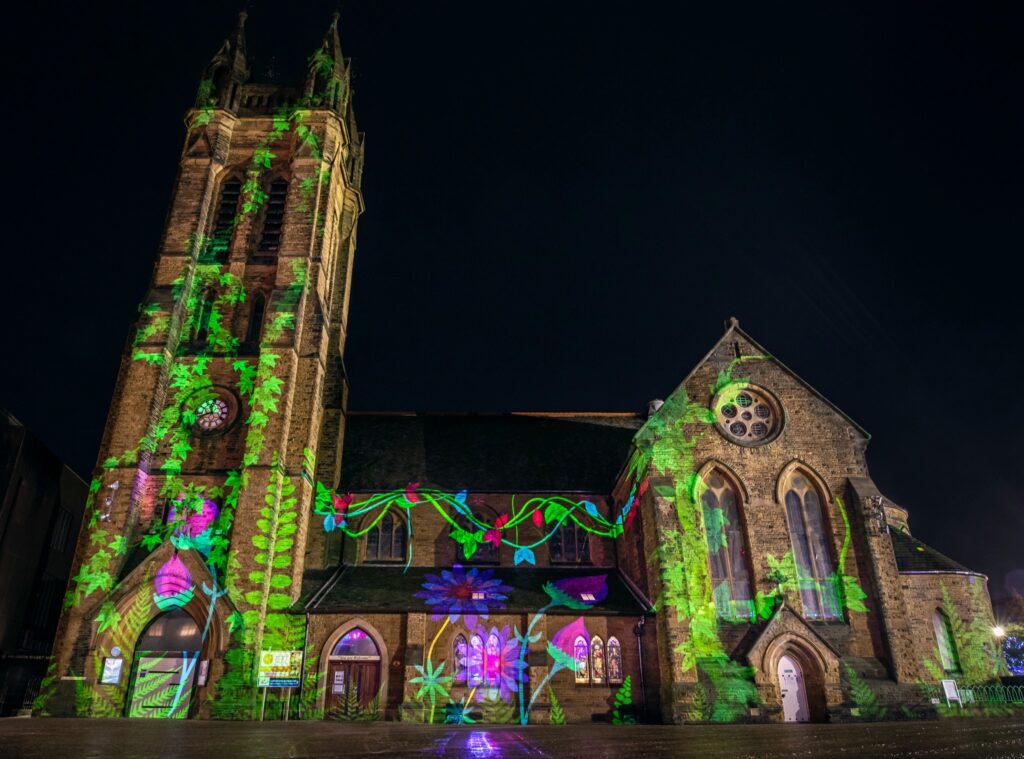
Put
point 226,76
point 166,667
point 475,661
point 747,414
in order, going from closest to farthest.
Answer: point 166,667 < point 475,661 < point 747,414 < point 226,76

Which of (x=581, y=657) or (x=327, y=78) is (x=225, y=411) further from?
(x=327, y=78)

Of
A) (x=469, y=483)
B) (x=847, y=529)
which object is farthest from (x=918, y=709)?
(x=469, y=483)

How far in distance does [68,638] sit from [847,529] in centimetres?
2673

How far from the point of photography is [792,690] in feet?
72.6

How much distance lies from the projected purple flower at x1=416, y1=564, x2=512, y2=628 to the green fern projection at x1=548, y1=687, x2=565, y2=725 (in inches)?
132

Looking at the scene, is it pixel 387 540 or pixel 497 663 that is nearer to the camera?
pixel 497 663

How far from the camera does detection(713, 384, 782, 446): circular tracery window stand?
1009 inches

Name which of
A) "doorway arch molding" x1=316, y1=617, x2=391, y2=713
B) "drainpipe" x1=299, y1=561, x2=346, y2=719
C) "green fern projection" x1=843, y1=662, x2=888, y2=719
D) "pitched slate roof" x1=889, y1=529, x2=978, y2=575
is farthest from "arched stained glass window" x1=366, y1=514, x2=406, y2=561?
"pitched slate roof" x1=889, y1=529, x2=978, y2=575

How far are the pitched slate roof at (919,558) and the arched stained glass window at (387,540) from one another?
18.9 m

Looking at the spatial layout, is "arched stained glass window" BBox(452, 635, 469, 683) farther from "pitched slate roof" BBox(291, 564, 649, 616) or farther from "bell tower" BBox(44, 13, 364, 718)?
"bell tower" BBox(44, 13, 364, 718)

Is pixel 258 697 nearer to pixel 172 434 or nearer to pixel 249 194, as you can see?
pixel 172 434

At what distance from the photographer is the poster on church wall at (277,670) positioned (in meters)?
22.2

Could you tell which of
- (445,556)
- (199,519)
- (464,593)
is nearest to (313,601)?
(199,519)

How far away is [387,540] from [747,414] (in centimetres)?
1526
